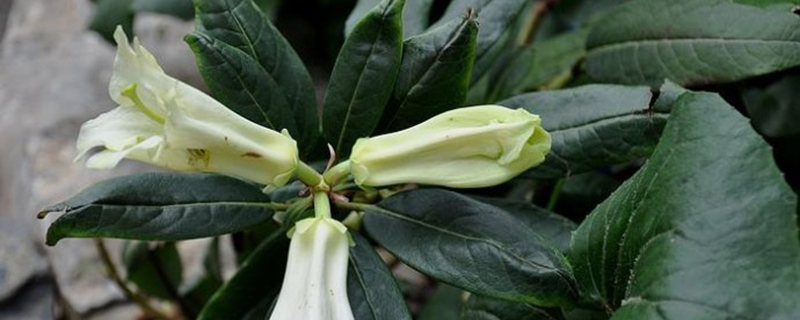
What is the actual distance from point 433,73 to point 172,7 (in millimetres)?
596

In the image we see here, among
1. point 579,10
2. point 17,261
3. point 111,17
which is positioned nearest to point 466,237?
point 579,10

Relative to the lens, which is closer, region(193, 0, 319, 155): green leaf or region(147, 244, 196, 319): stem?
region(193, 0, 319, 155): green leaf

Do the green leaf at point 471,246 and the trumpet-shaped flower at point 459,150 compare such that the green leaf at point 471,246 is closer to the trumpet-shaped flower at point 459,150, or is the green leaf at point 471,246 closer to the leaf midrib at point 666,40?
the trumpet-shaped flower at point 459,150

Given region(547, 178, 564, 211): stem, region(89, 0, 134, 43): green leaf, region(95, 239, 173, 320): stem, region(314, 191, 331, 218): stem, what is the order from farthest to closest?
1. region(89, 0, 134, 43): green leaf
2. region(95, 239, 173, 320): stem
3. region(547, 178, 564, 211): stem
4. region(314, 191, 331, 218): stem

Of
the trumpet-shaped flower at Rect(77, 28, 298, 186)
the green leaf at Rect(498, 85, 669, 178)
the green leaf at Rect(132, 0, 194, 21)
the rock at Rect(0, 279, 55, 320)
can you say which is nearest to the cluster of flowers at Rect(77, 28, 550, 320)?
the trumpet-shaped flower at Rect(77, 28, 298, 186)

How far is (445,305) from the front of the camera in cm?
100

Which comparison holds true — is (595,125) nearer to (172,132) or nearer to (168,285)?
(172,132)

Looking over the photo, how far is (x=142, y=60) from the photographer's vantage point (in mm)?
537

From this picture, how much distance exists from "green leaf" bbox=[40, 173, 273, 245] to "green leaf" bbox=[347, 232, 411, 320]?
2.6 inches

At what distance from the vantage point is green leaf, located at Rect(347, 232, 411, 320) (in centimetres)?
61

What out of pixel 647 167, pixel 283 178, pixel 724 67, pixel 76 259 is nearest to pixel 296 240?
pixel 283 178

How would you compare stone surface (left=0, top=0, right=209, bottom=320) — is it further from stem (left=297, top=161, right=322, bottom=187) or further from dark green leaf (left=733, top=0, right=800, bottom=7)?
dark green leaf (left=733, top=0, right=800, bottom=7)

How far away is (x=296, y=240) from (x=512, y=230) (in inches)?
5.2

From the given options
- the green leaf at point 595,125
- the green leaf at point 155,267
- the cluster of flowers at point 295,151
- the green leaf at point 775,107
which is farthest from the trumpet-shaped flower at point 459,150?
the green leaf at point 155,267
